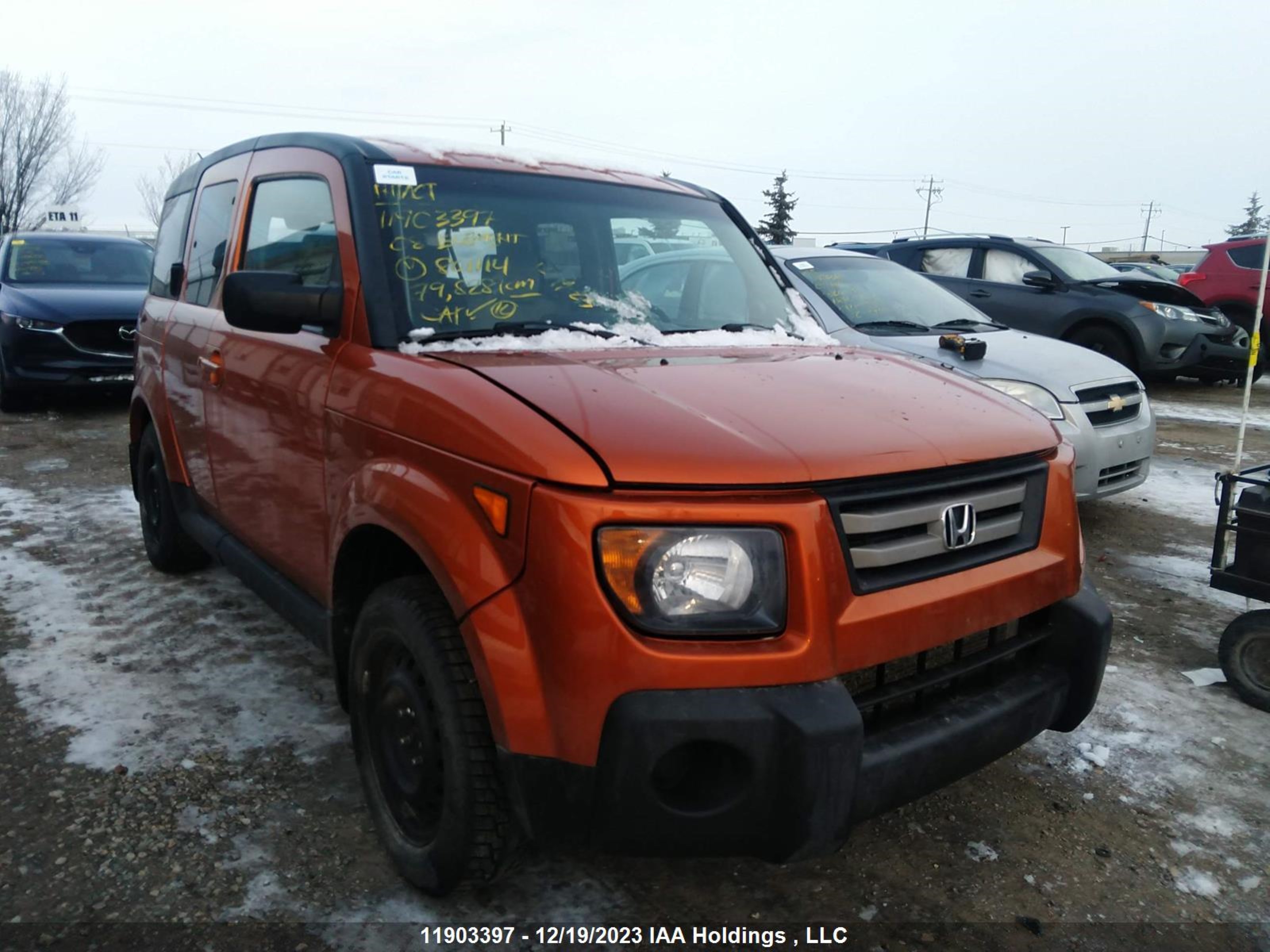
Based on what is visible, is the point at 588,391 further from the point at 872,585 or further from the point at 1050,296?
the point at 1050,296

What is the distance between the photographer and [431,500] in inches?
85.5

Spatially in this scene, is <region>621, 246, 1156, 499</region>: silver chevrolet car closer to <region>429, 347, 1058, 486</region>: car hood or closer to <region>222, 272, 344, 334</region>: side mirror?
<region>429, 347, 1058, 486</region>: car hood

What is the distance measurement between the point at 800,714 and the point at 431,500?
925 millimetres

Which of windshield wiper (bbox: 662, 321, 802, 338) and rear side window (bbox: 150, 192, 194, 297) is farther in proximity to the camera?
rear side window (bbox: 150, 192, 194, 297)

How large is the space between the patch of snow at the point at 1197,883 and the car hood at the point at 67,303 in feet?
29.9

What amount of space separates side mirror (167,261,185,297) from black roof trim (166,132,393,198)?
0.37 metres

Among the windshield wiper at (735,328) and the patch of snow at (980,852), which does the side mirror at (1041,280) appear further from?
the patch of snow at (980,852)

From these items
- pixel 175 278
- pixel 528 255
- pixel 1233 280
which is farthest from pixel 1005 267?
pixel 528 255

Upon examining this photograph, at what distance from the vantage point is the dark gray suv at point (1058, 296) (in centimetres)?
980

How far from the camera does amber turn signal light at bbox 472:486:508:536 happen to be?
1980 millimetres

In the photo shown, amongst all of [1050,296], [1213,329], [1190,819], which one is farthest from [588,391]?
[1213,329]

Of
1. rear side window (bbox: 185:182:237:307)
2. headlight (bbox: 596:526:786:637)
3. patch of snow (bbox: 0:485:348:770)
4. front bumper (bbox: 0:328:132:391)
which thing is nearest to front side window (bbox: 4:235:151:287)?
front bumper (bbox: 0:328:132:391)

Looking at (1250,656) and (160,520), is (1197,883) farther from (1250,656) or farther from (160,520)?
(160,520)

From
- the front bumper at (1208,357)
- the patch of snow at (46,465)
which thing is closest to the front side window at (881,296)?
the front bumper at (1208,357)
